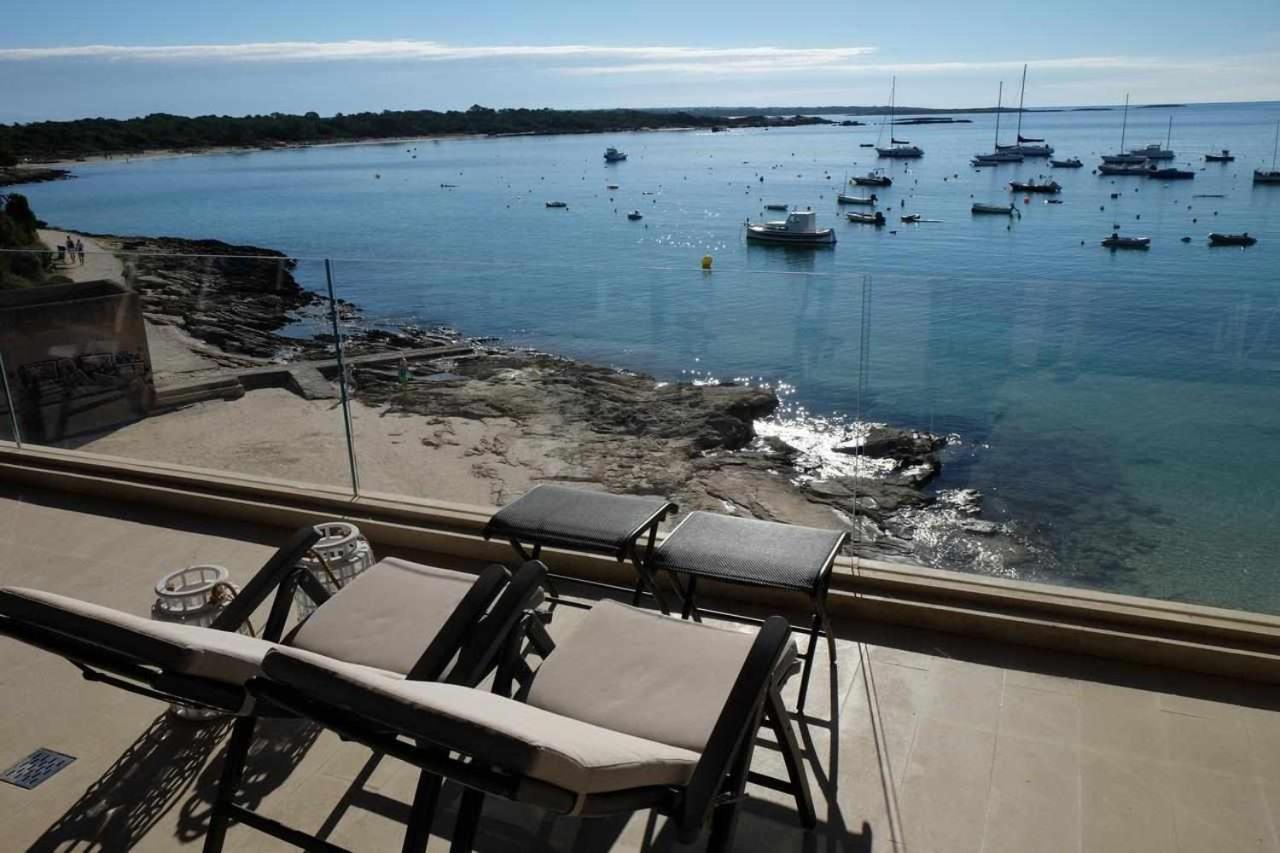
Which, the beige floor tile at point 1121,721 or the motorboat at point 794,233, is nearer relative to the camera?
the beige floor tile at point 1121,721

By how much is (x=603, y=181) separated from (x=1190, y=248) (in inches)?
1710

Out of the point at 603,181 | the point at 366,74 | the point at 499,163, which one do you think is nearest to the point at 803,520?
the point at 366,74

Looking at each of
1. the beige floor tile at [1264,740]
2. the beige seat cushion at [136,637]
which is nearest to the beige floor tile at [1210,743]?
the beige floor tile at [1264,740]

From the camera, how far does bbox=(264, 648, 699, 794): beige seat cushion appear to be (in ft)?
4.34

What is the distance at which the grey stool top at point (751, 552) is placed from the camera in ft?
8.38

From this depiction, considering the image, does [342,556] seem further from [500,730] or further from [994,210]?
[994,210]

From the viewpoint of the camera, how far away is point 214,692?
1.74 metres

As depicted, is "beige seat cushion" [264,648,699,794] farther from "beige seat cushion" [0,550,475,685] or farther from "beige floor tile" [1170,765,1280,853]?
"beige floor tile" [1170,765,1280,853]

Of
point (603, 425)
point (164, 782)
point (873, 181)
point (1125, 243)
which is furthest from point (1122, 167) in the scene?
point (164, 782)

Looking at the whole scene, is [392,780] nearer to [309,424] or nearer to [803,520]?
[803,520]

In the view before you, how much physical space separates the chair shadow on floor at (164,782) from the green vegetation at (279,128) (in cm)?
7728

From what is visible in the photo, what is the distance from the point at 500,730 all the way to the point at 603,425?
96.0 inches

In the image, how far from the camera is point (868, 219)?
51312 millimetres

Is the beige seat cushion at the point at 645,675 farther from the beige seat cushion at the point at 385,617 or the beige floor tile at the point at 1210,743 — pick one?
the beige floor tile at the point at 1210,743
